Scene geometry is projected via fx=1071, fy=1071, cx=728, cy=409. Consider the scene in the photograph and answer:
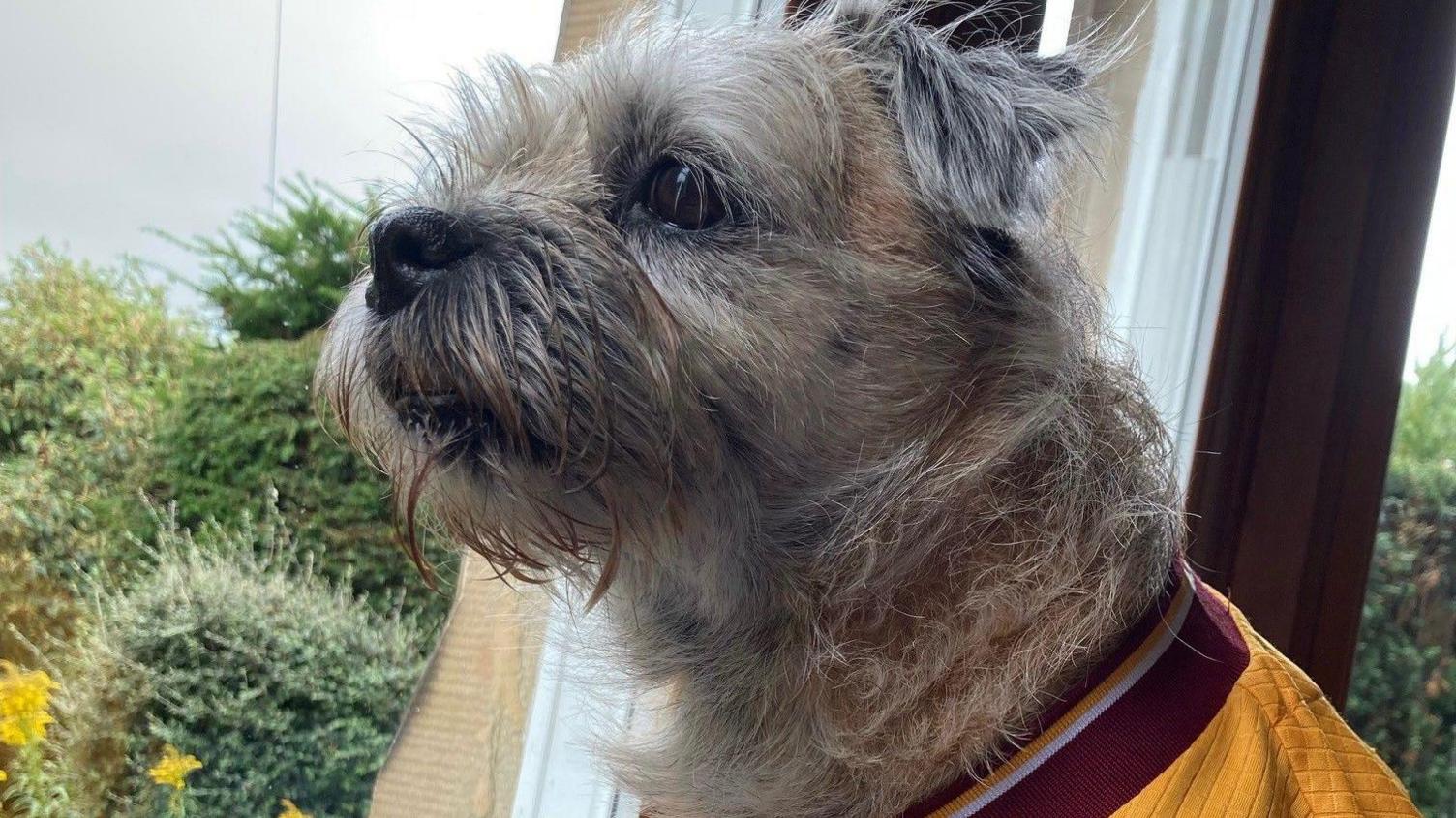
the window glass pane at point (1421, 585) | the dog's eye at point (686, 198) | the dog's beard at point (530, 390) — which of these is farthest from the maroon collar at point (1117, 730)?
the window glass pane at point (1421, 585)

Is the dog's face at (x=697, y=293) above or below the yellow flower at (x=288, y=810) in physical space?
above

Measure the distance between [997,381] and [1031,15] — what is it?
2.37 feet

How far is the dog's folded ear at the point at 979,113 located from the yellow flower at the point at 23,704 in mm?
864

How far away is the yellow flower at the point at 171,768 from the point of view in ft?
3.29

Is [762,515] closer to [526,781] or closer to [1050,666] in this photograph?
[1050,666]

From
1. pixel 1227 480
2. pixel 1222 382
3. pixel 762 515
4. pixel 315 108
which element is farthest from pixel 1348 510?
pixel 315 108

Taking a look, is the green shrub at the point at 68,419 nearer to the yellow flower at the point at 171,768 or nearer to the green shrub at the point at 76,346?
the green shrub at the point at 76,346

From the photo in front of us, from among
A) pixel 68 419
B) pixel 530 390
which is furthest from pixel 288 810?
pixel 530 390

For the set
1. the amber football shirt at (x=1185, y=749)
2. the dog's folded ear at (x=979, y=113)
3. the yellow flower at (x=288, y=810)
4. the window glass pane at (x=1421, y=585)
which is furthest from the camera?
the window glass pane at (x=1421, y=585)

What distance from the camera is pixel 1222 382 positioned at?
1.87 metres

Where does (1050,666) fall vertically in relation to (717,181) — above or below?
below

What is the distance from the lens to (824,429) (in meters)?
0.94

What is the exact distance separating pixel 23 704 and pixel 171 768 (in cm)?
18

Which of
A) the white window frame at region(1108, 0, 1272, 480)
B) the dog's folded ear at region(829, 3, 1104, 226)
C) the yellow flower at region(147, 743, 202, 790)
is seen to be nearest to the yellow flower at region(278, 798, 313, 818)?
the yellow flower at region(147, 743, 202, 790)
